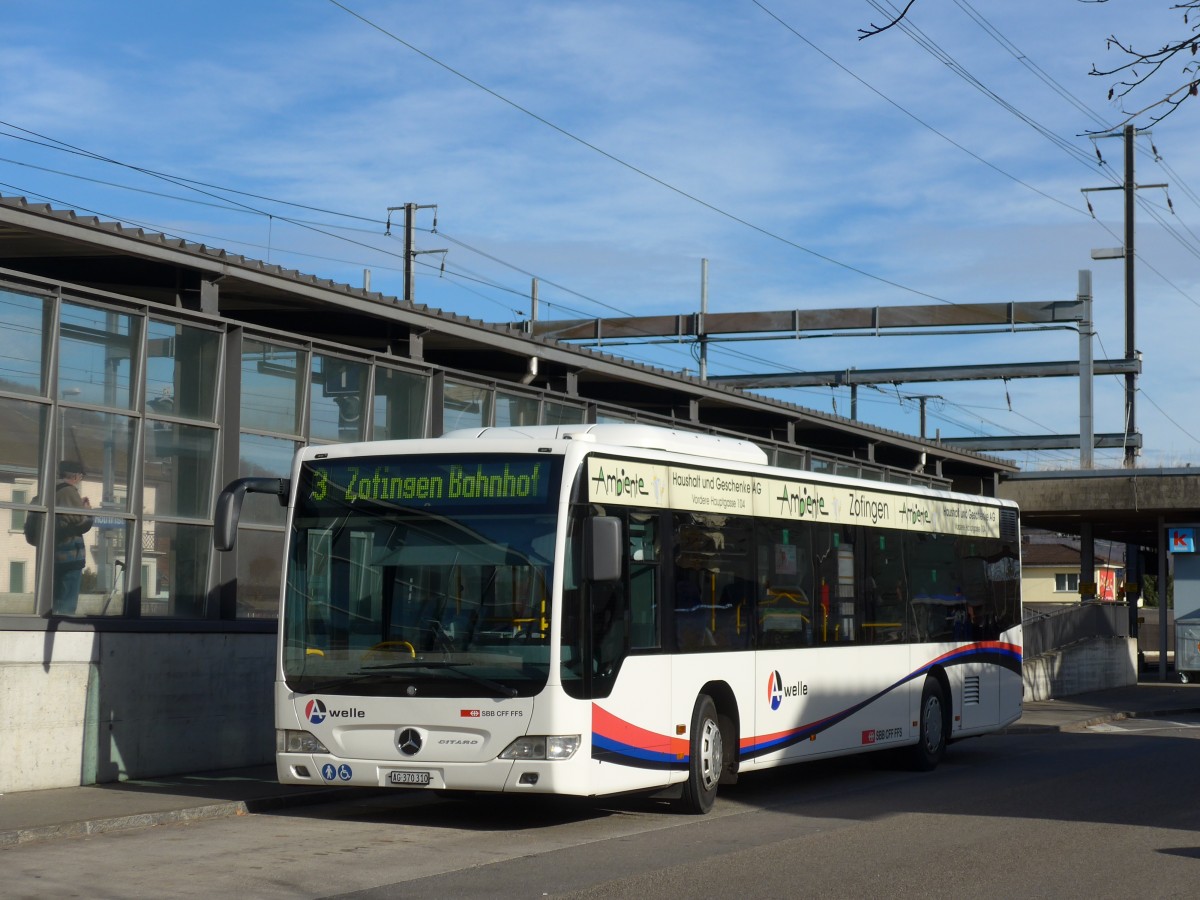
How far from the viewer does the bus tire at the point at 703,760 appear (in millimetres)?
13219

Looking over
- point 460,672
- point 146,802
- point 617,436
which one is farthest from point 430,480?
point 146,802

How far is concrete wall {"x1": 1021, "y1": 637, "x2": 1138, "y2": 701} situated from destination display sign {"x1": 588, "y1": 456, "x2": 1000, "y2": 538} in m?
15.8

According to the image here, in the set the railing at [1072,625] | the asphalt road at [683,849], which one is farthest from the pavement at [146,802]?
the railing at [1072,625]

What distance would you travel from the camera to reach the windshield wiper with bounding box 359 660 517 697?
464 inches

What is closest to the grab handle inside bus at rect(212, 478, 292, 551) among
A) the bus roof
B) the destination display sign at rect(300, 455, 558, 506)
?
the destination display sign at rect(300, 455, 558, 506)

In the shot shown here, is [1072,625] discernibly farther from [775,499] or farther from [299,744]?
[299,744]

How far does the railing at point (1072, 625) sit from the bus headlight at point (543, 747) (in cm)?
2531

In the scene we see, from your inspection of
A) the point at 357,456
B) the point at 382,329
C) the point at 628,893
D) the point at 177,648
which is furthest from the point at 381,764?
the point at 382,329

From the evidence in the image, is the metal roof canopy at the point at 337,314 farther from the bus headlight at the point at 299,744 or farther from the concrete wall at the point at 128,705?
the bus headlight at the point at 299,744

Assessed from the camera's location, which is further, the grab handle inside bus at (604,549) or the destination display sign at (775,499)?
the destination display sign at (775,499)

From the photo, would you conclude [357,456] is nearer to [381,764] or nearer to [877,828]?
[381,764]

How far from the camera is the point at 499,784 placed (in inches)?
462

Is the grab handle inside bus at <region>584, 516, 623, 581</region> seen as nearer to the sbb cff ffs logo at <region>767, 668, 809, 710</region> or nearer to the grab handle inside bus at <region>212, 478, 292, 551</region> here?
the grab handle inside bus at <region>212, 478, 292, 551</region>

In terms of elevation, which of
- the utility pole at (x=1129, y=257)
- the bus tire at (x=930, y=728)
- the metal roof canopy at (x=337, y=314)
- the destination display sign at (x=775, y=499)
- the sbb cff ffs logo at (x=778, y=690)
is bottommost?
the bus tire at (x=930, y=728)
